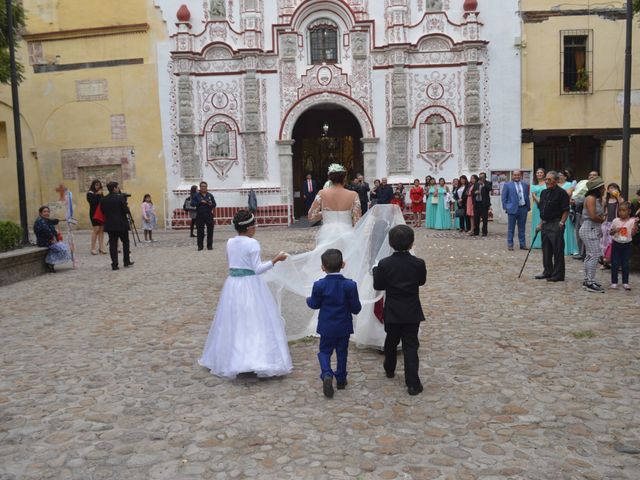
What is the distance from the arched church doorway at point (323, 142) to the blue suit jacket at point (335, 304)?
1883 centimetres

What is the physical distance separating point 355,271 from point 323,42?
1701cm

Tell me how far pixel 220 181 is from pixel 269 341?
16.6m

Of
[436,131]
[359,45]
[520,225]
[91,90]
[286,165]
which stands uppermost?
[359,45]

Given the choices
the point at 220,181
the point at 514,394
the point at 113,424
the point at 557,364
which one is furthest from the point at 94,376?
the point at 220,181

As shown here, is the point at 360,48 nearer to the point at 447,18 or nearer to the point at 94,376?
the point at 447,18

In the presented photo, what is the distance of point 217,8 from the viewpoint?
20.9 meters

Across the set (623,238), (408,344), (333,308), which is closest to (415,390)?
(408,344)

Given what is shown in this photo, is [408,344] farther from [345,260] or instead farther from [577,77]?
[577,77]

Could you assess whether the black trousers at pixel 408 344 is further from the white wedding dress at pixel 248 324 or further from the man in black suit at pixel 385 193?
the man in black suit at pixel 385 193

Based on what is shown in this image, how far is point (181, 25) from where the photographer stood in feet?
67.9

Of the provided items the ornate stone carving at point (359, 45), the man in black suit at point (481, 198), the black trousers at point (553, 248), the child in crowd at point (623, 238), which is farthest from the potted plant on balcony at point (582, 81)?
the child in crowd at point (623, 238)

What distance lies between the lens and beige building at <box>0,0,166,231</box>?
21.0 meters

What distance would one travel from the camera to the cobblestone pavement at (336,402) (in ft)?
11.6

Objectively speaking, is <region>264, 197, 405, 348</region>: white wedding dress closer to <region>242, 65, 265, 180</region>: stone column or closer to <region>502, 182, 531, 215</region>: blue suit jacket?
<region>502, 182, 531, 215</region>: blue suit jacket
